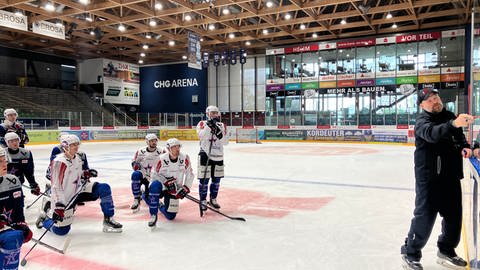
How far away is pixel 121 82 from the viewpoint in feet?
103

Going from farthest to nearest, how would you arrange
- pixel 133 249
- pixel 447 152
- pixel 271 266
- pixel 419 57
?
pixel 419 57, pixel 133 249, pixel 271 266, pixel 447 152

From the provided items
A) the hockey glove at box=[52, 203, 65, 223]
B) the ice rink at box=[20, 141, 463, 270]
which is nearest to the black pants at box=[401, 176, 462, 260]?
the ice rink at box=[20, 141, 463, 270]

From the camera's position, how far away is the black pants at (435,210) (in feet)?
9.41

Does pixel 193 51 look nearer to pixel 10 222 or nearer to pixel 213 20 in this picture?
pixel 213 20

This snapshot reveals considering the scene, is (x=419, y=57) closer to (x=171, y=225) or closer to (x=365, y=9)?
(x=365, y=9)

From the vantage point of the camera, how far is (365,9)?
17125mm

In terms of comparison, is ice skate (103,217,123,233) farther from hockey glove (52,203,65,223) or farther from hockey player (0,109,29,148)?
hockey player (0,109,29,148)

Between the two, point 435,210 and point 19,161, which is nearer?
point 435,210

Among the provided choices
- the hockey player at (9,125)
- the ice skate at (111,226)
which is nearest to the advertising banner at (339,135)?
the hockey player at (9,125)

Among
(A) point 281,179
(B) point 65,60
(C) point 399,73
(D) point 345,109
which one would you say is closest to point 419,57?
(C) point 399,73

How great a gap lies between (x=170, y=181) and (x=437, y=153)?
2.96 metres

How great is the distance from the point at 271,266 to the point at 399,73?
2156cm

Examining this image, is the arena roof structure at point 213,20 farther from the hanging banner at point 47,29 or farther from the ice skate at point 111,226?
the ice skate at point 111,226

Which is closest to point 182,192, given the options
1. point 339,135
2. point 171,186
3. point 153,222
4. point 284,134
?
point 171,186
